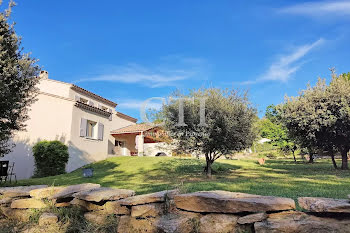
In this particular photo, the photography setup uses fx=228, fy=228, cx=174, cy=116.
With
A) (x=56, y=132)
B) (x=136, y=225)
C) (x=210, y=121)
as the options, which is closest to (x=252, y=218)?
(x=136, y=225)

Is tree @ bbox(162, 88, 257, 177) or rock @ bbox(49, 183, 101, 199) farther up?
tree @ bbox(162, 88, 257, 177)

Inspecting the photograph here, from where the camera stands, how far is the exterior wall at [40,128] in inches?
641

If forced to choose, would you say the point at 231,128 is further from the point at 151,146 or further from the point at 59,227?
the point at 151,146

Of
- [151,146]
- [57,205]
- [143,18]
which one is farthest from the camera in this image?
[151,146]

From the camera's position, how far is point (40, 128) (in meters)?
17.4

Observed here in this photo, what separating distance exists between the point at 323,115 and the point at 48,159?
18704 mm

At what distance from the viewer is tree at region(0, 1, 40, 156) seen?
7.91 m

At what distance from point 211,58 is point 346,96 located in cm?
875

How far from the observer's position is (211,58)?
14867 millimetres

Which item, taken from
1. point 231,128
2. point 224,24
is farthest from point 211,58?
point 231,128

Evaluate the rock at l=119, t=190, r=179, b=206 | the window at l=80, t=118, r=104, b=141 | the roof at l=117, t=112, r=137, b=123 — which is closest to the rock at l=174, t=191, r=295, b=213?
the rock at l=119, t=190, r=179, b=206

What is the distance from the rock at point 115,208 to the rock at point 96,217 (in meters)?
0.10

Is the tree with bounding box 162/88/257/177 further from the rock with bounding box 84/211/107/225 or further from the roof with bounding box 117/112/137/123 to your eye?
the roof with bounding box 117/112/137/123

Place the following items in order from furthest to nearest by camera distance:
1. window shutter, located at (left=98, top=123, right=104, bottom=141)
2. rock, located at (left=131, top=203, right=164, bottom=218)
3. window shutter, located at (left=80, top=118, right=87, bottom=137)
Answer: window shutter, located at (left=98, top=123, right=104, bottom=141)
window shutter, located at (left=80, top=118, right=87, bottom=137)
rock, located at (left=131, top=203, right=164, bottom=218)
